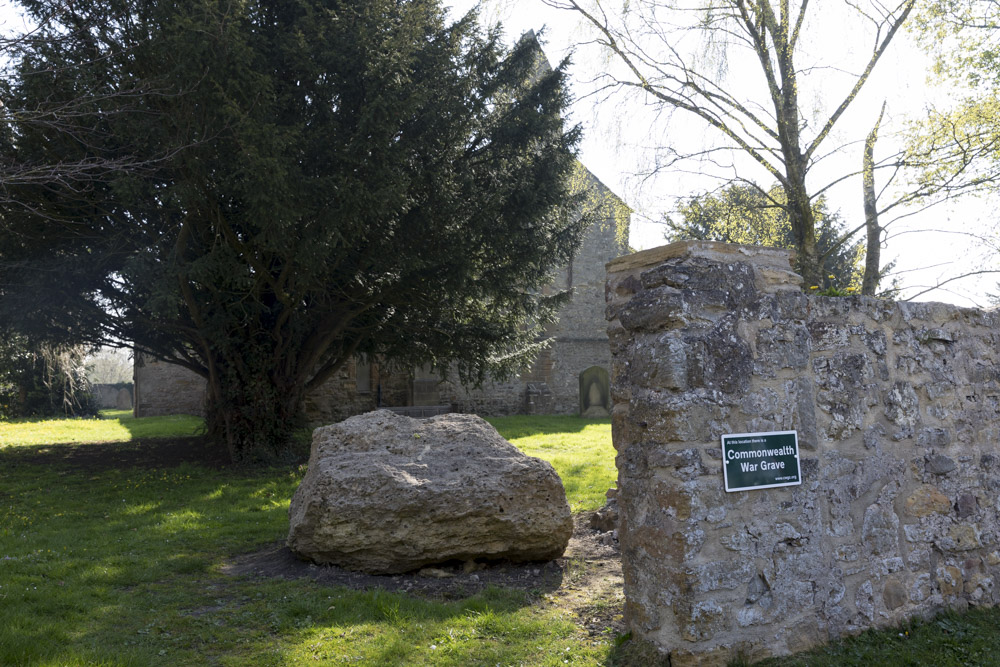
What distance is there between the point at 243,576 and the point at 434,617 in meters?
1.96

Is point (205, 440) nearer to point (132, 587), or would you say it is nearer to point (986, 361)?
point (132, 587)

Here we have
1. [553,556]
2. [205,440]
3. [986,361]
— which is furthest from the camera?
[205,440]

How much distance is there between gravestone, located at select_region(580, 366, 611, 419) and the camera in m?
21.7

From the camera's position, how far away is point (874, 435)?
4539mm

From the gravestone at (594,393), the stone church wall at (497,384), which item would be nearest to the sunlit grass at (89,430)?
the stone church wall at (497,384)

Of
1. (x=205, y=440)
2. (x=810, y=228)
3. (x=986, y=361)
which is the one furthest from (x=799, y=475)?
(x=205, y=440)

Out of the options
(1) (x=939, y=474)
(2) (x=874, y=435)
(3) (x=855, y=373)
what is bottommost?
(1) (x=939, y=474)

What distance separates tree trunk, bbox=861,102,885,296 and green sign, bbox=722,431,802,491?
8.43m

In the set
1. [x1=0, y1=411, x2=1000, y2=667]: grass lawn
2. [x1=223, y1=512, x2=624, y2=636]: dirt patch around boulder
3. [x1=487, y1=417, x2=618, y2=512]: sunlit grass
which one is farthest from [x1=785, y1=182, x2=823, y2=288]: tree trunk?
[x1=0, y1=411, x2=1000, y2=667]: grass lawn

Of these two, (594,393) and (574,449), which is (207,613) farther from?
(594,393)

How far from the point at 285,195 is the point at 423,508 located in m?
5.00

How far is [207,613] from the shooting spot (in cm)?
500

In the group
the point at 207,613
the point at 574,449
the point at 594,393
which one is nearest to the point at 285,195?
the point at 207,613

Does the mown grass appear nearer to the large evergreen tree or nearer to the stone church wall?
the large evergreen tree
